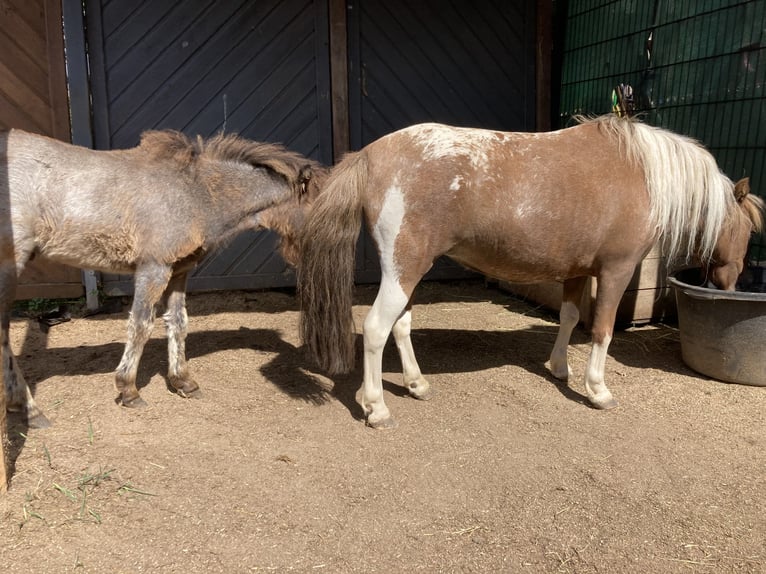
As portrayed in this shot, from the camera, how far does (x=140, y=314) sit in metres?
3.62

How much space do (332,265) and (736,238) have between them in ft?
8.74

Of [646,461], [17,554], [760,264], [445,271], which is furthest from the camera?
[445,271]

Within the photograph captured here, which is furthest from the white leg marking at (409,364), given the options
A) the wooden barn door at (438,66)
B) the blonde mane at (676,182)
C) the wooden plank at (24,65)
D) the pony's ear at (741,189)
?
the wooden plank at (24,65)

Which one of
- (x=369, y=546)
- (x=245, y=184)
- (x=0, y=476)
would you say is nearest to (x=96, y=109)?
(x=245, y=184)

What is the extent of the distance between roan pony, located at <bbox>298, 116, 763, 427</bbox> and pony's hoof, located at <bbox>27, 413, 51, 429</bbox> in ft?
5.11

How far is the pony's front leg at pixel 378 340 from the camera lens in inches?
134

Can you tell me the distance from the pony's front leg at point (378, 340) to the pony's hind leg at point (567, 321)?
1.39m

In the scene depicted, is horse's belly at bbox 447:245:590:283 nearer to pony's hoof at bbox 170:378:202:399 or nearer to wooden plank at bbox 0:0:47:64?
pony's hoof at bbox 170:378:202:399

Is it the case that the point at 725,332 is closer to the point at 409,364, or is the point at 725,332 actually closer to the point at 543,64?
the point at 409,364

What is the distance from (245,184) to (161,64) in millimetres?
2927

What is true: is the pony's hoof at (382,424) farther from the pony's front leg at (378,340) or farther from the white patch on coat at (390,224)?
→ the white patch on coat at (390,224)

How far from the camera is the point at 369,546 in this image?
8.19 feet

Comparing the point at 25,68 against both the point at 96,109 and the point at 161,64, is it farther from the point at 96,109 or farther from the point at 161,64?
the point at 161,64

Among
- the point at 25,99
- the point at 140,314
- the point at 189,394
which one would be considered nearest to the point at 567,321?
the point at 189,394
